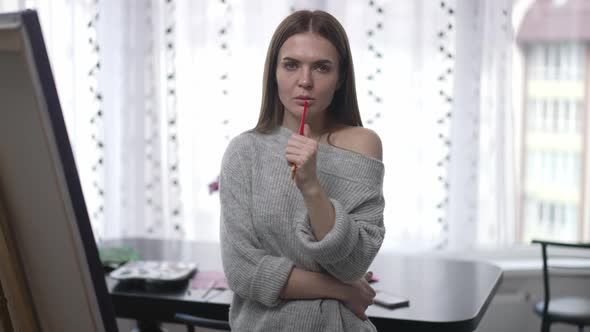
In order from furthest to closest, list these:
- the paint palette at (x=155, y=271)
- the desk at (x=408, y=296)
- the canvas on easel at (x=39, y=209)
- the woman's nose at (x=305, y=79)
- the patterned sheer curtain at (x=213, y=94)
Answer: the patterned sheer curtain at (x=213, y=94) < the paint palette at (x=155, y=271) < the desk at (x=408, y=296) < the woman's nose at (x=305, y=79) < the canvas on easel at (x=39, y=209)

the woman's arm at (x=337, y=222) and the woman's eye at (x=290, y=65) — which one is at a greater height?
the woman's eye at (x=290, y=65)

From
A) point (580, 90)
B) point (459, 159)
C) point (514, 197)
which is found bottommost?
point (514, 197)

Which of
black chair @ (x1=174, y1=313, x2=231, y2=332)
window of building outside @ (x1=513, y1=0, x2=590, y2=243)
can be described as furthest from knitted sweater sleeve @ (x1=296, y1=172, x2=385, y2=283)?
window of building outside @ (x1=513, y1=0, x2=590, y2=243)

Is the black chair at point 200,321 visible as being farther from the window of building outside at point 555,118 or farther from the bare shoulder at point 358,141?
the window of building outside at point 555,118

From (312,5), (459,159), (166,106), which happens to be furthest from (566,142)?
(166,106)

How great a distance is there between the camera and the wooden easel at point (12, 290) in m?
0.93

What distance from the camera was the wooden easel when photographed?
93 cm

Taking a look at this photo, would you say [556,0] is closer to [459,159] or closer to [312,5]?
[459,159]

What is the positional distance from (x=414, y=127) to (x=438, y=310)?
47.5 inches

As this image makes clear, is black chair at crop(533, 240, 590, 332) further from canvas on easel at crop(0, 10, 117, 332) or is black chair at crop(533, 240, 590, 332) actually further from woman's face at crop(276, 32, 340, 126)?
canvas on easel at crop(0, 10, 117, 332)

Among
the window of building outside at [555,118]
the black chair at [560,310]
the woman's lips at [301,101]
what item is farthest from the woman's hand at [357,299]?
the window of building outside at [555,118]

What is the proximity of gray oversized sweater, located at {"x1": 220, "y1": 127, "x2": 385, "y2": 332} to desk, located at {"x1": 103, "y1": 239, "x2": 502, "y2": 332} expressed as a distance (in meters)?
0.44

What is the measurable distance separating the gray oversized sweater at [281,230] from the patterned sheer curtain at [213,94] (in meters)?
A: 1.52

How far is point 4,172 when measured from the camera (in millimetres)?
924
